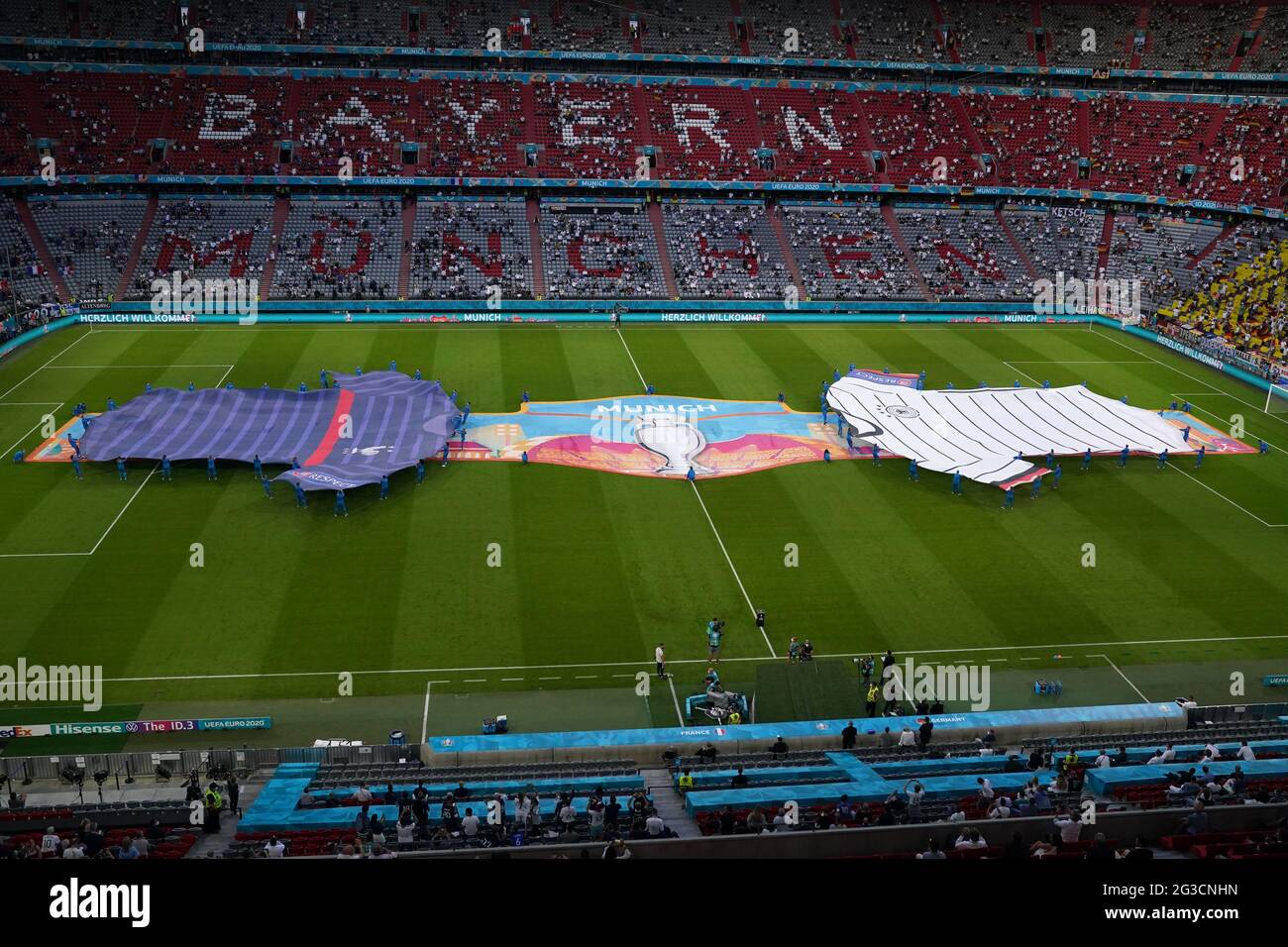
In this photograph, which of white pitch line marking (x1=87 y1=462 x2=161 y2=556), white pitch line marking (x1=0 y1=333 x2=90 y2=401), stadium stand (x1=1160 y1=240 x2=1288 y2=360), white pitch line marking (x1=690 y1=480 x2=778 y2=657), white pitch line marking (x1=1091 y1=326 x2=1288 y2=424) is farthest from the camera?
stadium stand (x1=1160 y1=240 x2=1288 y2=360)

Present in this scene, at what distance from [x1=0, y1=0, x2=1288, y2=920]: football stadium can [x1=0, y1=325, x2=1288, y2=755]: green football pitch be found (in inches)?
7.5

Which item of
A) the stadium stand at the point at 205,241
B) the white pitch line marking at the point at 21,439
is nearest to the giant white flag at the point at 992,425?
the white pitch line marking at the point at 21,439

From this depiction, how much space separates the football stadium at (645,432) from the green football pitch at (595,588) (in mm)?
192

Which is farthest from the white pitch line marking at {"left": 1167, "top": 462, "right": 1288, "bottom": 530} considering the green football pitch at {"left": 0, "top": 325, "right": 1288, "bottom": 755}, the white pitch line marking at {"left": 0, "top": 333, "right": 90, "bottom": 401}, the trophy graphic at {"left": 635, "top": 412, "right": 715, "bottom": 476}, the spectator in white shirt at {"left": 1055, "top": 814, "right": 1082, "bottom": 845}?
the white pitch line marking at {"left": 0, "top": 333, "right": 90, "bottom": 401}

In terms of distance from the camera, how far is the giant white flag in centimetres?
4166

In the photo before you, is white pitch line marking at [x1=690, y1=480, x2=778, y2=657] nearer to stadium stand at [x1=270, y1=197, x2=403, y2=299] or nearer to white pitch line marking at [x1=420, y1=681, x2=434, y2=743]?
white pitch line marking at [x1=420, y1=681, x2=434, y2=743]

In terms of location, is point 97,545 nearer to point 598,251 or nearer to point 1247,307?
point 598,251
